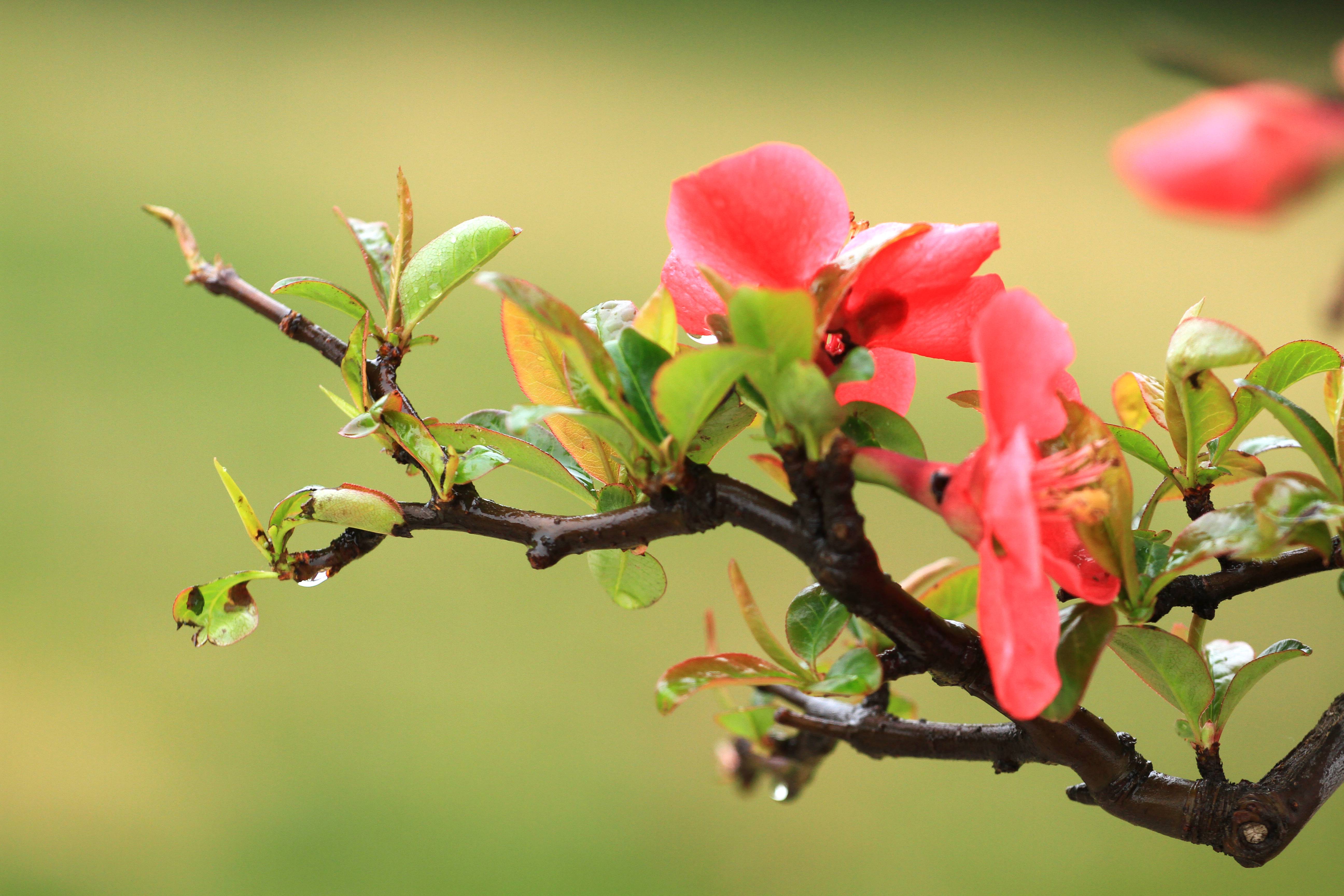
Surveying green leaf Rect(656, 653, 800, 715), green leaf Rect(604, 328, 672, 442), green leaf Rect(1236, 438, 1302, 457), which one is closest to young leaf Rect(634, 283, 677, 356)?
green leaf Rect(604, 328, 672, 442)

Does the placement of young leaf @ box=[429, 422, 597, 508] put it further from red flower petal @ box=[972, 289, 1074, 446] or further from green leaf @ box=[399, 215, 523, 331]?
red flower petal @ box=[972, 289, 1074, 446]

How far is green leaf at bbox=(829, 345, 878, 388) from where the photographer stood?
0.23 metres

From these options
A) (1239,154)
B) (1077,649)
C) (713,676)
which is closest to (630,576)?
(713,676)

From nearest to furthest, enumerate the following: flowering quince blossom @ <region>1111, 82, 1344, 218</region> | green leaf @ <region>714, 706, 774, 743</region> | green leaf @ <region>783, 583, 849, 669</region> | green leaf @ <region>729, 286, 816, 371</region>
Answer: flowering quince blossom @ <region>1111, 82, 1344, 218</region> < green leaf @ <region>729, 286, 816, 371</region> < green leaf @ <region>783, 583, 849, 669</region> < green leaf @ <region>714, 706, 774, 743</region>

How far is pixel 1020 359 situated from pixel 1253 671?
201 millimetres

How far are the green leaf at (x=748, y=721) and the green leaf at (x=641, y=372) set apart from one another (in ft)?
0.89

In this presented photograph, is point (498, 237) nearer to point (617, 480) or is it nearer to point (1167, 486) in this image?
point (617, 480)

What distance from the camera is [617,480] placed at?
1.10 ft

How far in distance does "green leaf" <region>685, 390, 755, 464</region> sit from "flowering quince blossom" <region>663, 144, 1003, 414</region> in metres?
0.03

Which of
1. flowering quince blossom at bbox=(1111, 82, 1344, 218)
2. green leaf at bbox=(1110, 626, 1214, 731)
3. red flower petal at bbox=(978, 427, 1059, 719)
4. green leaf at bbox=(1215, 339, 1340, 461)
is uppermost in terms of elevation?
flowering quince blossom at bbox=(1111, 82, 1344, 218)

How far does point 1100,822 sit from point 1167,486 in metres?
1.22

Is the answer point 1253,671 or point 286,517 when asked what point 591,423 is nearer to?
point 286,517

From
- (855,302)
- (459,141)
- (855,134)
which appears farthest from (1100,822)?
(459,141)

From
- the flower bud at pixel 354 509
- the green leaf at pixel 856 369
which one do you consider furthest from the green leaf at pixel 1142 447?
the flower bud at pixel 354 509
